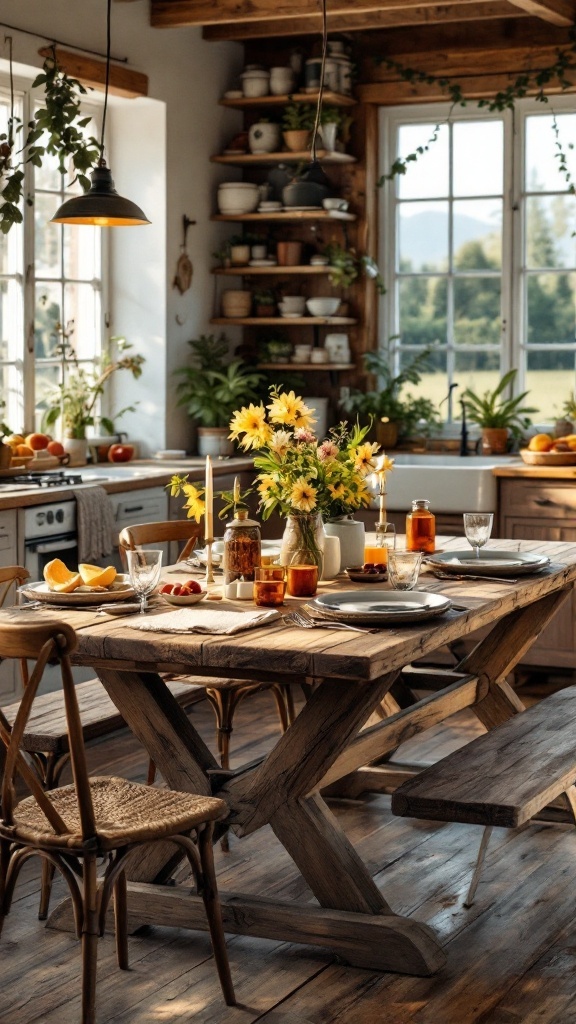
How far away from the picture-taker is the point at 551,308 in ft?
21.7

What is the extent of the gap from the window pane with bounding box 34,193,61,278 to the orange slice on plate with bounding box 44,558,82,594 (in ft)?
9.64

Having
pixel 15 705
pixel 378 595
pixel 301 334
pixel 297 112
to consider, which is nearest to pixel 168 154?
pixel 297 112

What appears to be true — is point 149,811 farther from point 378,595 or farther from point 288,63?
point 288,63

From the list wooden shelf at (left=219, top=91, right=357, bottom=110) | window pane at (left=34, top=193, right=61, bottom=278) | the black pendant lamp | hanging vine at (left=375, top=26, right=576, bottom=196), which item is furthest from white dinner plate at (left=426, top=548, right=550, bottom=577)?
wooden shelf at (left=219, top=91, right=357, bottom=110)

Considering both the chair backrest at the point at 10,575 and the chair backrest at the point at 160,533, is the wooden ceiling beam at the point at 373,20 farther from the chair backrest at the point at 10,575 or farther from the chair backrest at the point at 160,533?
the chair backrest at the point at 10,575

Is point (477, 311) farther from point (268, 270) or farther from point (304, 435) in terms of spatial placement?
point (304, 435)

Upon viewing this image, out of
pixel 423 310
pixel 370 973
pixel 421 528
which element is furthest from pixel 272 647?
pixel 423 310

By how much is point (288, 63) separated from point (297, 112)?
1.30 ft

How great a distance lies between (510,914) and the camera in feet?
11.2

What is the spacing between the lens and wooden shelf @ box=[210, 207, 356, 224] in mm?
6539

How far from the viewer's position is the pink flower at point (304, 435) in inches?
137

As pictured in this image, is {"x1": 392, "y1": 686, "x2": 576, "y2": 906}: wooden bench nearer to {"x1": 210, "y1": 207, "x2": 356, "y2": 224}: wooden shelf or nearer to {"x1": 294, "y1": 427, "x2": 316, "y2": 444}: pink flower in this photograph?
{"x1": 294, "y1": 427, "x2": 316, "y2": 444}: pink flower

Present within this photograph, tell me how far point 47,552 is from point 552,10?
303 cm

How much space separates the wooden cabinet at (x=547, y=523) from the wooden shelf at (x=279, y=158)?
181 cm
